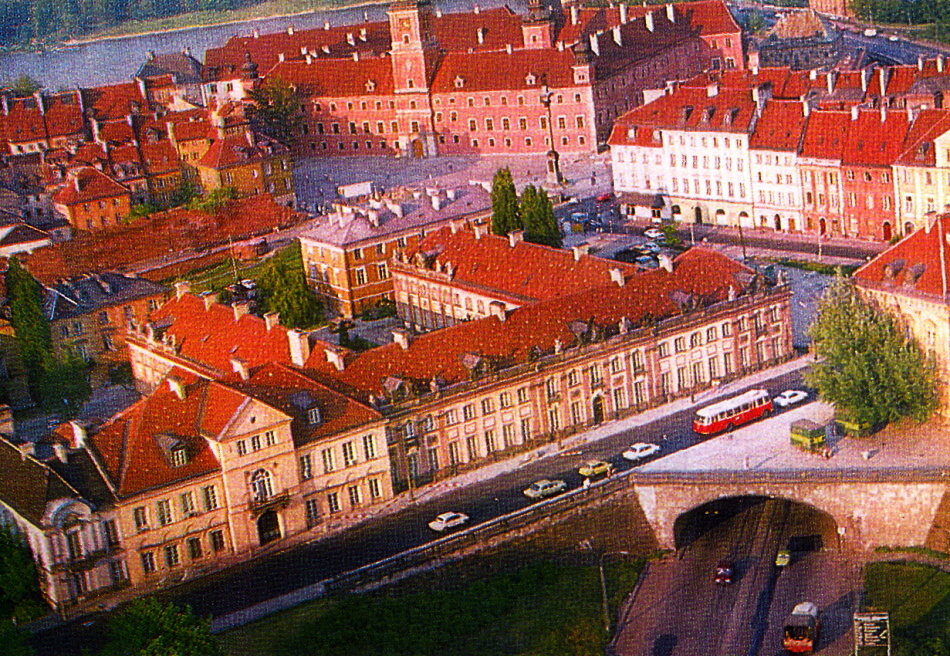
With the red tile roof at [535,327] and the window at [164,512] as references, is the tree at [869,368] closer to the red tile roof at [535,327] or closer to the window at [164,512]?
the red tile roof at [535,327]

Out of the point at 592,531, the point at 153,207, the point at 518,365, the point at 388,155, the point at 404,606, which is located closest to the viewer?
the point at 404,606

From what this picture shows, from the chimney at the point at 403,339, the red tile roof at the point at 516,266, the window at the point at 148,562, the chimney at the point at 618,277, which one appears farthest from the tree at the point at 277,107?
the window at the point at 148,562

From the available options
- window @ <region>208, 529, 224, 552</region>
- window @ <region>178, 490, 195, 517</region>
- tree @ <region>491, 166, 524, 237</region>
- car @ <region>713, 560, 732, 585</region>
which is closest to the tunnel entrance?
car @ <region>713, 560, 732, 585</region>

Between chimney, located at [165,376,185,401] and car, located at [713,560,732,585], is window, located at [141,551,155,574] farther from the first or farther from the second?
car, located at [713,560,732,585]

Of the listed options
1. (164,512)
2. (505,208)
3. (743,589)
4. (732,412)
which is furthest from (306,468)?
Result: (505,208)

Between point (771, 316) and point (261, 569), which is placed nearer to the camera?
point (261, 569)

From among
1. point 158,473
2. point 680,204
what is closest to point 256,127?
point 680,204

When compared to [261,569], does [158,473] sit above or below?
above

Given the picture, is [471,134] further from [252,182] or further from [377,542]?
[377,542]
